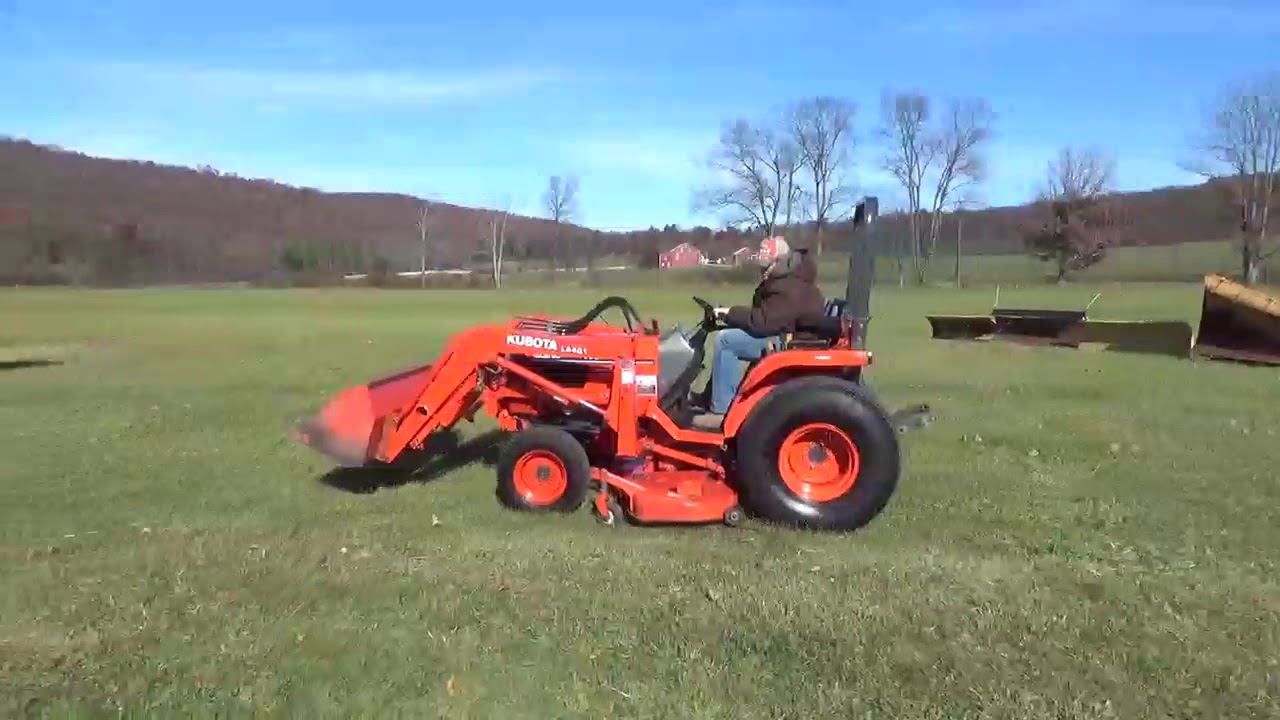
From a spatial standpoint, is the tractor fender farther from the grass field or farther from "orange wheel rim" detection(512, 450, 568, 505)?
"orange wheel rim" detection(512, 450, 568, 505)

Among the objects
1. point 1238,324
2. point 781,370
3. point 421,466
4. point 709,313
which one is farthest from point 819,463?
point 1238,324

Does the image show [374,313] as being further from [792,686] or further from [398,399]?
[792,686]

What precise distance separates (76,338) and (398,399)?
20933 mm

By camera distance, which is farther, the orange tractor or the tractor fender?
the tractor fender

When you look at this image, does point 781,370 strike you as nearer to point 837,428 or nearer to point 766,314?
point 766,314

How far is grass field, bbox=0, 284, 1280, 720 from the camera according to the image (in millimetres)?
4309

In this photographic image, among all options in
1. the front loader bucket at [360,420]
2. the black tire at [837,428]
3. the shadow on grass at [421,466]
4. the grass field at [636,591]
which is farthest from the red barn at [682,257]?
the black tire at [837,428]

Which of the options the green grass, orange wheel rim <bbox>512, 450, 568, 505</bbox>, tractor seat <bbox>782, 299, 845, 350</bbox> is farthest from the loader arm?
the green grass

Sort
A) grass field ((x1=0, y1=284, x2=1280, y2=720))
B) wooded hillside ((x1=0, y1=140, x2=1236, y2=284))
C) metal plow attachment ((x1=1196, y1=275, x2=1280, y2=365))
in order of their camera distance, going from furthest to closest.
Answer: wooded hillside ((x1=0, y1=140, x2=1236, y2=284)), metal plow attachment ((x1=1196, y1=275, x2=1280, y2=365)), grass field ((x1=0, y1=284, x2=1280, y2=720))

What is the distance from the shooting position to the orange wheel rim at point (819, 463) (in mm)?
6691

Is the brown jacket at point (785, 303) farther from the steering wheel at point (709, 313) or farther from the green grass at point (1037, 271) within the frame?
the green grass at point (1037, 271)

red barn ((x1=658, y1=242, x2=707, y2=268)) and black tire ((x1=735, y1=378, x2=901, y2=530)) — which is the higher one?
red barn ((x1=658, y1=242, x2=707, y2=268))

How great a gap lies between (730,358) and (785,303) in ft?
1.66

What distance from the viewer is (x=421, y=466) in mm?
A: 8977
